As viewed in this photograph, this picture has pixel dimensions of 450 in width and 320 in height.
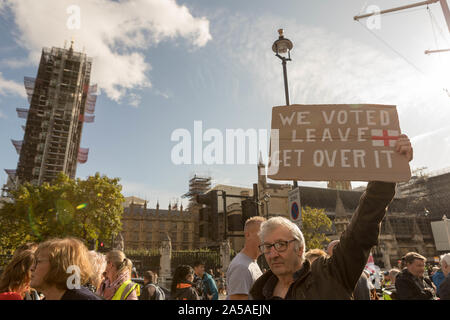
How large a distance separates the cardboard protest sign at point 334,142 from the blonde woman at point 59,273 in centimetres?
192

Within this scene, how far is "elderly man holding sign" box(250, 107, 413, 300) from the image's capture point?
195 cm

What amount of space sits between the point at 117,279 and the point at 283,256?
288 cm

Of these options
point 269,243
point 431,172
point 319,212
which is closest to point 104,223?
point 269,243

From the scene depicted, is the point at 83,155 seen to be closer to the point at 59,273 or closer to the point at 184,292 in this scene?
the point at 184,292

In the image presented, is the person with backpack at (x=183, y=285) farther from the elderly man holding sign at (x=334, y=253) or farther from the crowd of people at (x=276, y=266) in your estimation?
the elderly man holding sign at (x=334, y=253)

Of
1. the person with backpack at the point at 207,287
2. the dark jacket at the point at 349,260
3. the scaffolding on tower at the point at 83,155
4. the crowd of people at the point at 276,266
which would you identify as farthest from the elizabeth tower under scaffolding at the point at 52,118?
the dark jacket at the point at 349,260

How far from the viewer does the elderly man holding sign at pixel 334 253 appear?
1947mm

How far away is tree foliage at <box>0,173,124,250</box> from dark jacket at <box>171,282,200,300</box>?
77.1ft

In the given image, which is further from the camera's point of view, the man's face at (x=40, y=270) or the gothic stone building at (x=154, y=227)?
the gothic stone building at (x=154, y=227)

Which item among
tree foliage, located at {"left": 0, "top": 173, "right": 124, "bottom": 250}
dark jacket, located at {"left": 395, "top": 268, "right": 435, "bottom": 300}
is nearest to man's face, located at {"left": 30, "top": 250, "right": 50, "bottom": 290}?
dark jacket, located at {"left": 395, "top": 268, "right": 435, "bottom": 300}

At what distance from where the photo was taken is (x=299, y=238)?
227 centimetres

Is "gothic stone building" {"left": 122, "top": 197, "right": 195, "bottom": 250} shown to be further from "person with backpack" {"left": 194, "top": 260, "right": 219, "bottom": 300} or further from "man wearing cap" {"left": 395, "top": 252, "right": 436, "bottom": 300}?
"man wearing cap" {"left": 395, "top": 252, "right": 436, "bottom": 300}

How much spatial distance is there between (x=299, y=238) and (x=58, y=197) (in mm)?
28984
